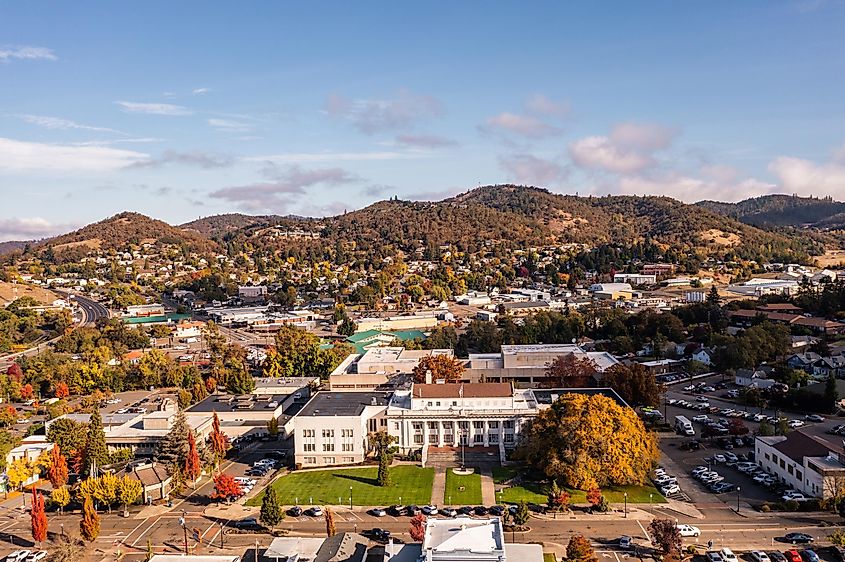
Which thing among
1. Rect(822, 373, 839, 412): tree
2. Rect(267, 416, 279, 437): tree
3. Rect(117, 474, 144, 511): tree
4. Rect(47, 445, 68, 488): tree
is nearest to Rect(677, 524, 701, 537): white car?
Rect(822, 373, 839, 412): tree

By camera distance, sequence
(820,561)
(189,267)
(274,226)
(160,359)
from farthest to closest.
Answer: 1. (274,226)
2. (189,267)
3. (160,359)
4. (820,561)

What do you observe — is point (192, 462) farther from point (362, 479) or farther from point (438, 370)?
point (438, 370)

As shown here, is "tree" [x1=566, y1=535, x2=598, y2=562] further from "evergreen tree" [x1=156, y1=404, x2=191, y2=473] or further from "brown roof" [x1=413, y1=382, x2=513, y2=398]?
"evergreen tree" [x1=156, y1=404, x2=191, y2=473]

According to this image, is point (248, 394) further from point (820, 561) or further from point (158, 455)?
point (820, 561)

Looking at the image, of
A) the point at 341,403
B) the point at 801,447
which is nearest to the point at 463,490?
the point at 341,403

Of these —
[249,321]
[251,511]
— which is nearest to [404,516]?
[251,511]

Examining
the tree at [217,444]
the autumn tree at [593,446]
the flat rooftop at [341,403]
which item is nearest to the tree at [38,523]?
the tree at [217,444]
